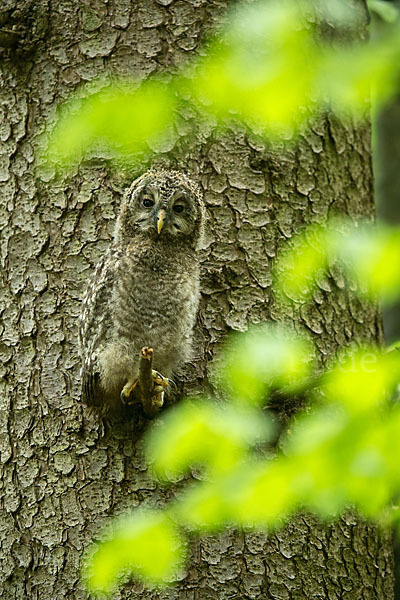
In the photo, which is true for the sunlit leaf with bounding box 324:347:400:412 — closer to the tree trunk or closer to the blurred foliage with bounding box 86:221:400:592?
the blurred foliage with bounding box 86:221:400:592

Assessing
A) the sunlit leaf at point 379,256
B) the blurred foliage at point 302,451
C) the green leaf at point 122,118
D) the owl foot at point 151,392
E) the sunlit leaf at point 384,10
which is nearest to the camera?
the sunlit leaf at point 379,256

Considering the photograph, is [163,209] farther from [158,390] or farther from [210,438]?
[210,438]

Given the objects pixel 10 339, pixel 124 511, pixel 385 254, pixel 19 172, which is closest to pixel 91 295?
pixel 10 339

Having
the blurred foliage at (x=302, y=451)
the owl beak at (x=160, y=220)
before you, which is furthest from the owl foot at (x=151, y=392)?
the owl beak at (x=160, y=220)

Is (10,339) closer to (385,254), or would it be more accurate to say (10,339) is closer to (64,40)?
(64,40)

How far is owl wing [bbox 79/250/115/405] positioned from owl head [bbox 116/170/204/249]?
0.16 meters

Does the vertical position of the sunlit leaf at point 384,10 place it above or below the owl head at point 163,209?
above

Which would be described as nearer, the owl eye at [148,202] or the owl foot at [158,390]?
the owl foot at [158,390]

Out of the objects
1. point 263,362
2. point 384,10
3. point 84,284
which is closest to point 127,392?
point 84,284

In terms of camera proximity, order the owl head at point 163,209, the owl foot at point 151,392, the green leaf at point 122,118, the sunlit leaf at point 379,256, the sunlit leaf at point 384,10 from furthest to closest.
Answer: the sunlit leaf at point 384,10
the owl head at point 163,209
the owl foot at point 151,392
the green leaf at point 122,118
the sunlit leaf at point 379,256

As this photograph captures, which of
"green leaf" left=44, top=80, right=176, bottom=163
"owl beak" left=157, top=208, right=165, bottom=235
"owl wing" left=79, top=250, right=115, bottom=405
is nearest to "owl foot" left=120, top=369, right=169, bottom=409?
"owl wing" left=79, top=250, right=115, bottom=405

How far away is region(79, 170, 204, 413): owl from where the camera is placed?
2.78 m

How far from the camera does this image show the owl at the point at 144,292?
278 cm

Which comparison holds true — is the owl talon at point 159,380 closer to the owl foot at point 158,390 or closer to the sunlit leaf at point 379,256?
the owl foot at point 158,390
